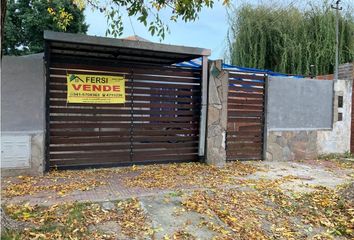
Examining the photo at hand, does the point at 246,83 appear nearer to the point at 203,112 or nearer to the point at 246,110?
the point at 246,110

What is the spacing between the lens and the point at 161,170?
6.35 m

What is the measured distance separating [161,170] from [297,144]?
3.74m

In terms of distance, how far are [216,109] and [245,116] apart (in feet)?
3.34

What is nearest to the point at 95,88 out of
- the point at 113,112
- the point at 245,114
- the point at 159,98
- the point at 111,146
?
the point at 113,112

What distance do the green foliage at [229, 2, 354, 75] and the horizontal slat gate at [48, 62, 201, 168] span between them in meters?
7.07

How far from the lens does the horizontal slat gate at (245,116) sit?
24.7 ft

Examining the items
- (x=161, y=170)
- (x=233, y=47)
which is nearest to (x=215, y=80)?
(x=161, y=170)

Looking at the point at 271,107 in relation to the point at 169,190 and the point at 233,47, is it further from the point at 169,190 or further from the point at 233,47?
the point at 233,47

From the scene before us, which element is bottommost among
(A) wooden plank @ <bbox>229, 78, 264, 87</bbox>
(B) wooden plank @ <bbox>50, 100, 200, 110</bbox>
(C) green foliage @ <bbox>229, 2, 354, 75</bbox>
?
(B) wooden plank @ <bbox>50, 100, 200, 110</bbox>

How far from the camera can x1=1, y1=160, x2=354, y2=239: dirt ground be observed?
12.3 feet

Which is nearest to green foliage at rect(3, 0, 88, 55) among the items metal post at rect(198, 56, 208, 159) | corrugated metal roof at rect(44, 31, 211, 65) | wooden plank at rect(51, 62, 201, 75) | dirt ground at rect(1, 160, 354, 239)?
corrugated metal roof at rect(44, 31, 211, 65)

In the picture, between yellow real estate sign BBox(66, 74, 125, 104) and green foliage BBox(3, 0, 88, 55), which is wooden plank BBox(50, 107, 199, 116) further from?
green foliage BBox(3, 0, 88, 55)

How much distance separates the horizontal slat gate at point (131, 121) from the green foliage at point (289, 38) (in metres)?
7.07

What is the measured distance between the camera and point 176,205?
440 cm
